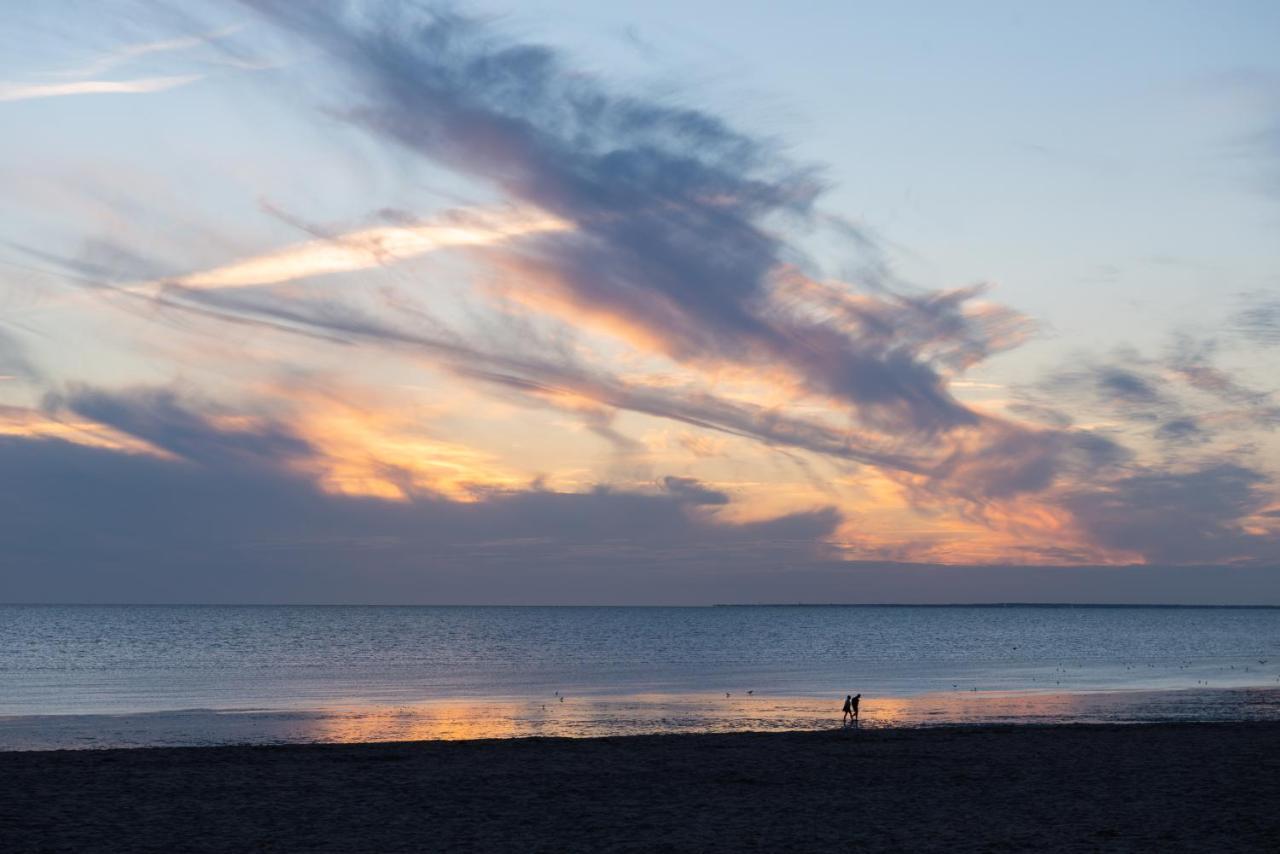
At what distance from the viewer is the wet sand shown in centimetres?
1803

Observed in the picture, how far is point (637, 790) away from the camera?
→ 23.2m

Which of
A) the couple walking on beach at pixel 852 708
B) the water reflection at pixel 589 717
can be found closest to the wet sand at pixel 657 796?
the water reflection at pixel 589 717

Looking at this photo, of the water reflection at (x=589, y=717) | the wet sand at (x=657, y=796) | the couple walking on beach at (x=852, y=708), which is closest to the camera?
the wet sand at (x=657, y=796)

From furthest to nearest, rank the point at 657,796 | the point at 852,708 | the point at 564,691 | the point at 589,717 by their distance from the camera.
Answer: the point at 564,691, the point at 589,717, the point at 852,708, the point at 657,796

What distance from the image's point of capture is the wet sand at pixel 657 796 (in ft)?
59.2

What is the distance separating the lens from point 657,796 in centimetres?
2244

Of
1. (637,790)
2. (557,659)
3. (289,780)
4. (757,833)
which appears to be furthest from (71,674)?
(757,833)

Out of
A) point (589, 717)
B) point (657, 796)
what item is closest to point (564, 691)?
point (589, 717)

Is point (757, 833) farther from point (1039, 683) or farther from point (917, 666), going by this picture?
point (917, 666)

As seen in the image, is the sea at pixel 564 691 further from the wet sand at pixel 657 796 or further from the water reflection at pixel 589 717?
the wet sand at pixel 657 796

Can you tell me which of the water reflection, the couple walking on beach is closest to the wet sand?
the water reflection

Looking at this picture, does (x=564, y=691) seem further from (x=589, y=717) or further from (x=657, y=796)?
(x=657, y=796)

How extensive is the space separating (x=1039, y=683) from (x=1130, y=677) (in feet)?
32.1

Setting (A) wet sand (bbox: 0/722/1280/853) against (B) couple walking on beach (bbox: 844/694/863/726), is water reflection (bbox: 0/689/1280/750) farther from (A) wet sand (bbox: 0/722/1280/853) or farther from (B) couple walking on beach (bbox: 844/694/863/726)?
(A) wet sand (bbox: 0/722/1280/853)
